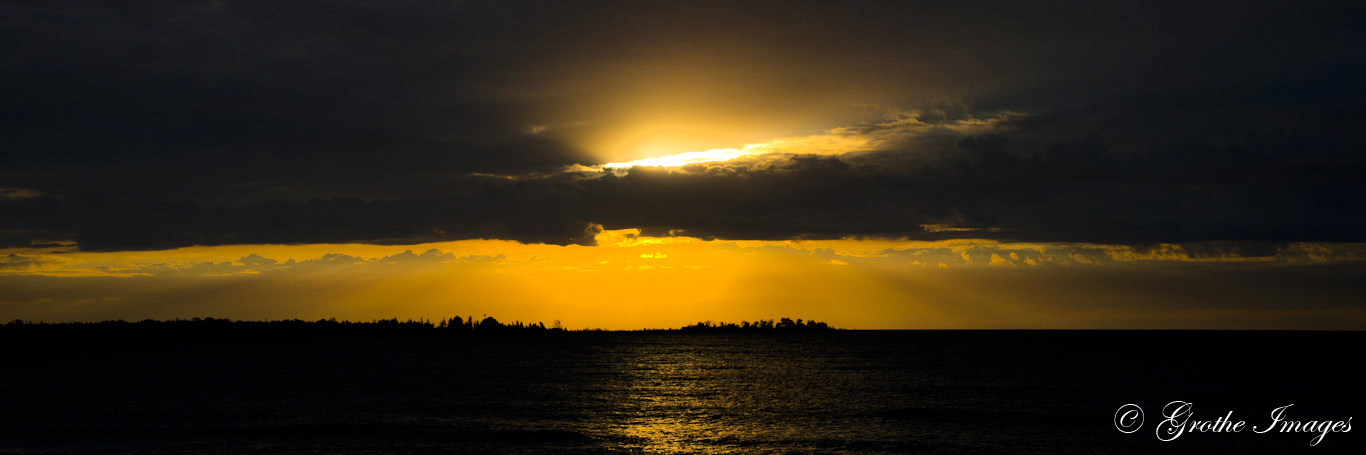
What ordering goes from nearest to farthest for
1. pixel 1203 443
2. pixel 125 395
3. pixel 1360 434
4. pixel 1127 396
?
pixel 1203 443 < pixel 1360 434 < pixel 1127 396 < pixel 125 395

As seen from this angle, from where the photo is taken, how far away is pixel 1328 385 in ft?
339

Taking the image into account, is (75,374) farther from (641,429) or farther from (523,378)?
(641,429)

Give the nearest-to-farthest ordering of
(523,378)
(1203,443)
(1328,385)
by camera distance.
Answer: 1. (1203,443)
2. (1328,385)
3. (523,378)

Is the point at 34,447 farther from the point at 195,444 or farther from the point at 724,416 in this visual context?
the point at 724,416

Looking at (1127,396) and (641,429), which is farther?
(1127,396)

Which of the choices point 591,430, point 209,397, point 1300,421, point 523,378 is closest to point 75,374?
point 209,397

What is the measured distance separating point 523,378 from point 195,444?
64.1 m

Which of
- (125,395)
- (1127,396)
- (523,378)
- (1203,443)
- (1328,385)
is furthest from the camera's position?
(523,378)

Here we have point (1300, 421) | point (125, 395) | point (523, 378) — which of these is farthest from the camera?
point (523, 378)

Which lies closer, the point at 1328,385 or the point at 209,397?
the point at 209,397

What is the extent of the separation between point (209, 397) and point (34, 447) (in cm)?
3764

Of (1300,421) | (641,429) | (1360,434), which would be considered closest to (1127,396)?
(1300,421)

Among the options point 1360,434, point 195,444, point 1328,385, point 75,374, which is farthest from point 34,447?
point 1328,385

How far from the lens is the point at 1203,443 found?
55000 millimetres
